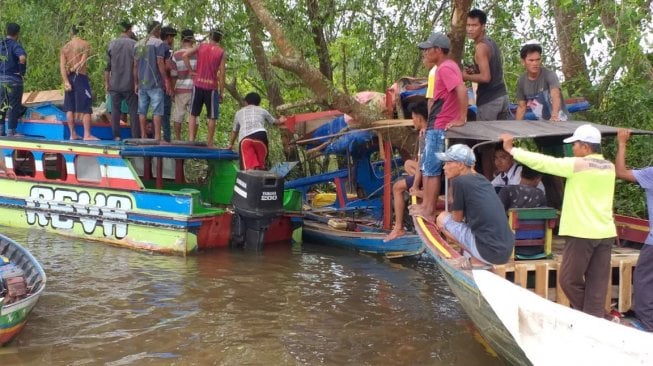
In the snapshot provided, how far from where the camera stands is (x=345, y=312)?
7.62 meters

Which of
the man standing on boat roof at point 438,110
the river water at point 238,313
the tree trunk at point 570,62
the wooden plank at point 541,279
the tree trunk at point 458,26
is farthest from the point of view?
the tree trunk at point 570,62

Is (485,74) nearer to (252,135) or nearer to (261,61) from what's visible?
(252,135)

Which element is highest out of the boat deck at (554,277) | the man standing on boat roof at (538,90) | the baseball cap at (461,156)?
the man standing on boat roof at (538,90)

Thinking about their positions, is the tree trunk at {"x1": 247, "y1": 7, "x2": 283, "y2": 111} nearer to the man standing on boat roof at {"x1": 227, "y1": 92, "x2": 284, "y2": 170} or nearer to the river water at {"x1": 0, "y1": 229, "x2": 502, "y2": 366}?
the man standing on boat roof at {"x1": 227, "y1": 92, "x2": 284, "y2": 170}

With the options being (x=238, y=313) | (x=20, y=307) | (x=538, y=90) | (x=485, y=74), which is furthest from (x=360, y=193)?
(x=20, y=307)

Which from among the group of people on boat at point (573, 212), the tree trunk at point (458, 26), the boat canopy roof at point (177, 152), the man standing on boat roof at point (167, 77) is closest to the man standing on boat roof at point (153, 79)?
the man standing on boat roof at point (167, 77)

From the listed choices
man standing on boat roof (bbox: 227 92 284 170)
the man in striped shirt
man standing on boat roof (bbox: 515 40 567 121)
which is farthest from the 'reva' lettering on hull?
man standing on boat roof (bbox: 515 40 567 121)

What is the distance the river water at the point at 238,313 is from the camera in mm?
6219

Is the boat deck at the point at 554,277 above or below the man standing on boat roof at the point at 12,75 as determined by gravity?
below

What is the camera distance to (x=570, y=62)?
11.7m

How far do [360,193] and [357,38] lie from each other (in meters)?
2.86

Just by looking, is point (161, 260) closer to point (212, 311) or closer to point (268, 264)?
point (268, 264)

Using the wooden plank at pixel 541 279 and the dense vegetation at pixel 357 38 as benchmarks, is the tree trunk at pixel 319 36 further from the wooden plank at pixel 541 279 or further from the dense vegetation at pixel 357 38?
the wooden plank at pixel 541 279

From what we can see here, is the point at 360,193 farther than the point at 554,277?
Yes
